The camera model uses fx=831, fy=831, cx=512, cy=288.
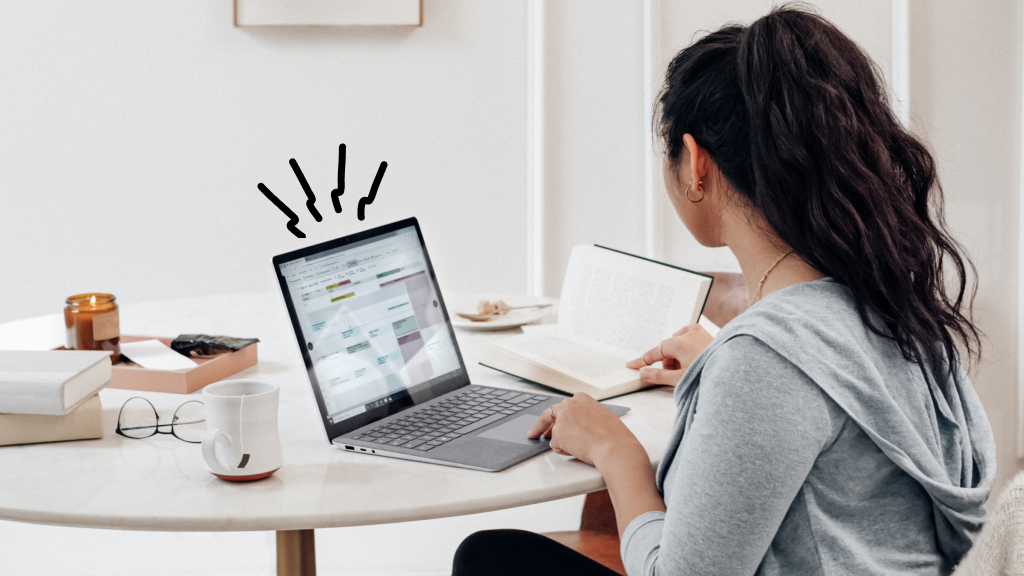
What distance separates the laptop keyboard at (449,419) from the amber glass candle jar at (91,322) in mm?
502

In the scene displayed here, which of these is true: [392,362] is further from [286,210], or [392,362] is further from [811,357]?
[811,357]

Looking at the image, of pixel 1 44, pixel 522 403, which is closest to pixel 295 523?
pixel 522 403

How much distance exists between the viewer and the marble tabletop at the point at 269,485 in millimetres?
804

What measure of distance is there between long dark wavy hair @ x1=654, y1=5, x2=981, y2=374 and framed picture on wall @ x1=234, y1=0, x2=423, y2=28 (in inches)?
77.8

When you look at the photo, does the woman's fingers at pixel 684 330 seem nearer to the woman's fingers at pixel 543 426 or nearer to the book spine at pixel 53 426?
the woman's fingers at pixel 543 426

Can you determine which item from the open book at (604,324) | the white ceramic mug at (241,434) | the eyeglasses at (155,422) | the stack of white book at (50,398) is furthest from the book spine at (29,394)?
the open book at (604,324)

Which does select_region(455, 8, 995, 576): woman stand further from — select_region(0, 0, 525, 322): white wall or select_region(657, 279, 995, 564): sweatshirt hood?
select_region(0, 0, 525, 322): white wall

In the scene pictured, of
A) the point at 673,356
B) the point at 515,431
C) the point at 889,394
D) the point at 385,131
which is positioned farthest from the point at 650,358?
the point at 385,131

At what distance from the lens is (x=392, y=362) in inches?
44.4

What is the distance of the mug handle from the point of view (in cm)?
85

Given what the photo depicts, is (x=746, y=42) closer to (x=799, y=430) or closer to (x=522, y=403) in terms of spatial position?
(x=799, y=430)

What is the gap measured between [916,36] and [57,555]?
3.05 m

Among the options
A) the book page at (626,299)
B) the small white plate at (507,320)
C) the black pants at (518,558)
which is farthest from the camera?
the small white plate at (507,320)

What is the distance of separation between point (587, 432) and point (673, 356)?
0.35 metres
